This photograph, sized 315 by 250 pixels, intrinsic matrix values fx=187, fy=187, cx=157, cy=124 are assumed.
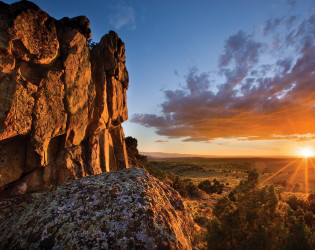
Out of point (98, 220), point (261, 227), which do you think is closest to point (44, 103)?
point (98, 220)

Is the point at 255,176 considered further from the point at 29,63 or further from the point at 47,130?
the point at 29,63

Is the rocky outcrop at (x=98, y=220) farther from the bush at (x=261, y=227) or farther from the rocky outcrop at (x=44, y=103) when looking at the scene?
the rocky outcrop at (x=44, y=103)

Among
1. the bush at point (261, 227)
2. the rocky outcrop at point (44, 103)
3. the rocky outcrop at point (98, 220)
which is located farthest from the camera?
the rocky outcrop at point (44, 103)

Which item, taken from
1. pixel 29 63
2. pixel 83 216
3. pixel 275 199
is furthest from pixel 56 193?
pixel 29 63

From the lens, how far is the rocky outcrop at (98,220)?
312 cm

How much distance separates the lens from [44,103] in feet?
46.0

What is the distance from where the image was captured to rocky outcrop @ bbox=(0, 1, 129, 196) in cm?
1187

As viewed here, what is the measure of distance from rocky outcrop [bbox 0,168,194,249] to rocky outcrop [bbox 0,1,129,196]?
1034 centimetres

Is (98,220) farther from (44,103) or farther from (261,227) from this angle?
(44,103)

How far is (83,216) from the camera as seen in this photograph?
348 cm

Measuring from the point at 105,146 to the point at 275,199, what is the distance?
1953cm

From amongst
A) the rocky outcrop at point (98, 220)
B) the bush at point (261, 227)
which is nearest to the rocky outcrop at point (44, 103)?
the rocky outcrop at point (98, 220)

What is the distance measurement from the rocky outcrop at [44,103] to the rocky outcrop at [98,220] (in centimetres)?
1034

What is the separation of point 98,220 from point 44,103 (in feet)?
43.9
